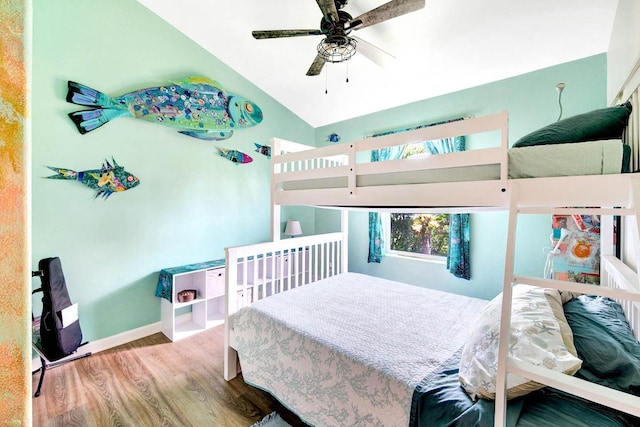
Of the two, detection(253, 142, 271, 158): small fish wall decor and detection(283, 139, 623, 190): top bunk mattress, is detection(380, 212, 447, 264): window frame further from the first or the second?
detection(283, 139, 623, 190): top bunk mattress

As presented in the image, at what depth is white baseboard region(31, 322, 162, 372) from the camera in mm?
2458

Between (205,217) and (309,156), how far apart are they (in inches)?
71.5

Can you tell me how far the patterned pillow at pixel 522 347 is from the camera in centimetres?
96

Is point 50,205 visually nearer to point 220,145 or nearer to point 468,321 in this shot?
point 220,145

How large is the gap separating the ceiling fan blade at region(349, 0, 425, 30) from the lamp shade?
8.84 feet

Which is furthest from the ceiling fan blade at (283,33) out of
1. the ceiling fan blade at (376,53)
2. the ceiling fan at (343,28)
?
the ceiling fan blade at (376,53)

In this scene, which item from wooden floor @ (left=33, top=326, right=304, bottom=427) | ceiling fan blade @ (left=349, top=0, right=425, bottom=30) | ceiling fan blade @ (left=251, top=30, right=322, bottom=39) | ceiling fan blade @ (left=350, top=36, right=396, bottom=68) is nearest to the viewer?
ceiling fan blade @ (left=349, top=0, right=425, bottom=30)

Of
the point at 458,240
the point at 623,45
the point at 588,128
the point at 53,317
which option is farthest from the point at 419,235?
the point at 53,317

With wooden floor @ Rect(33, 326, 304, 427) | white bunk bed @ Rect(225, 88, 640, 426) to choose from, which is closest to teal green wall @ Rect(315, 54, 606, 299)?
white bunk bed @ Rect(225, 88, 640, 426)

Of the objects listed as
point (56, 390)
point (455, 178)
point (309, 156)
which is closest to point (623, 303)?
point (455, 178)

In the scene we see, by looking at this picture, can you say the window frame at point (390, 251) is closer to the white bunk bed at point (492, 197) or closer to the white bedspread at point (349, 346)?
the white bedspread at point (349, 346)

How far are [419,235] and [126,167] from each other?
11.0ft

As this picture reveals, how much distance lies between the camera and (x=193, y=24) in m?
2.86

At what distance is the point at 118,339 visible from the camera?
8.61ft
